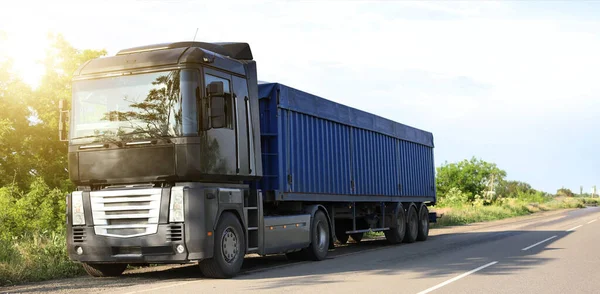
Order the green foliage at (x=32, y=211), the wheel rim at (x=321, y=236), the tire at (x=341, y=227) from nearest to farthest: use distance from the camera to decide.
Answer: the wheel rim at (x=321, y=236), the tire at (x=341, y=227), the green foliage at (x=32, y=211)

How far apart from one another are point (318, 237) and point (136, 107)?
5.86 m

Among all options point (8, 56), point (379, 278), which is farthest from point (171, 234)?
point (8, 56)

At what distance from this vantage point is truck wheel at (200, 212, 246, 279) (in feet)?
36.2

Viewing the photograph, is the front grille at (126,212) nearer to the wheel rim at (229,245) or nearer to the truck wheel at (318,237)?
the wheel rim at (229,245)

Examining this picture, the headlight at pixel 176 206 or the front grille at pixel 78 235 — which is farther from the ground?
the headlight at pixel 176 206

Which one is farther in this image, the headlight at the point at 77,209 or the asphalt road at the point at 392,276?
the headlight at the point at 77,209

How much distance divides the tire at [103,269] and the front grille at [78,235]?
0.74 meters

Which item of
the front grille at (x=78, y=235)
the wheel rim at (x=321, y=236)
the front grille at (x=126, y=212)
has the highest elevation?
the front grille at (x=126, y=212)

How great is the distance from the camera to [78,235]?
1113 cm

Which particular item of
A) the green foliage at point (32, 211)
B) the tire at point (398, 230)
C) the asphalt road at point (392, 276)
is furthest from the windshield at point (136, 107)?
the tire at point (398, 230)

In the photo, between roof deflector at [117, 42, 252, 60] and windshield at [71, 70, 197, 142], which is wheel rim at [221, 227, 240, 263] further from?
roof deflector at [117, 42, 252, 60]

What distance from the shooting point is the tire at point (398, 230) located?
20609 millimetres

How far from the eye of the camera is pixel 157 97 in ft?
35.7

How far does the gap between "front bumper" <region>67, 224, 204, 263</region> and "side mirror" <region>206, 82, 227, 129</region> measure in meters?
1.78
